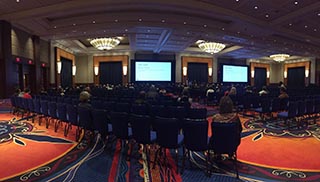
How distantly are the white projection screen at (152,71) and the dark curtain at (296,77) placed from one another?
17.7m

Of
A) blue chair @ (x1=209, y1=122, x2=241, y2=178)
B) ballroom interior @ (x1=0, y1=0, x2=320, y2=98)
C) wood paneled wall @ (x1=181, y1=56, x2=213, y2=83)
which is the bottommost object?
blue chair @ (x1=209, y1=122, x2=241, y2=178)

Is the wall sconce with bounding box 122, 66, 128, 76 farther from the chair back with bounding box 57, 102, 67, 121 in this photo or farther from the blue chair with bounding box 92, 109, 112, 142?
the blue chair with bounding box 92, 109, 112, 142

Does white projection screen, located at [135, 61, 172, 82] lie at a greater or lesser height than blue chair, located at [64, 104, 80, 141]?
greater

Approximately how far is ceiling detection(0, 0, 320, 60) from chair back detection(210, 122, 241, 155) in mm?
7373

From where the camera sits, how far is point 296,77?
30188mm

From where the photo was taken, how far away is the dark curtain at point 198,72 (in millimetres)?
25281

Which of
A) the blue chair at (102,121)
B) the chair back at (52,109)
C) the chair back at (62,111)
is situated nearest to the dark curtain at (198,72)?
the chair back at (52,109)

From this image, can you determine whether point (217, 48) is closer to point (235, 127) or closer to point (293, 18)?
point (293, 18)

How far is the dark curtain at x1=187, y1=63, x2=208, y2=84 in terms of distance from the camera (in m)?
25.3

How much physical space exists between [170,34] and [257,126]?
9036 millimetres

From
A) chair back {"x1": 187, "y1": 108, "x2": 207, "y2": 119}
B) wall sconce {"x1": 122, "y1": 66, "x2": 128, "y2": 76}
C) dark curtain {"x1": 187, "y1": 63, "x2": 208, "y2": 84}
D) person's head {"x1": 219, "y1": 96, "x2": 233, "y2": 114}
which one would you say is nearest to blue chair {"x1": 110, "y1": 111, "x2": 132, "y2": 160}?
person's head {"x1": 219, "y1": 96, "x2": 233, "y2": 114}

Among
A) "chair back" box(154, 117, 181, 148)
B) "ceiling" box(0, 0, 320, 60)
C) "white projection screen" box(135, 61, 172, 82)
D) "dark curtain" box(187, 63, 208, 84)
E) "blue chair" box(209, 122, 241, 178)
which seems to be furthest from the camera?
"dark curtain" box(187, 63, 208, 84)

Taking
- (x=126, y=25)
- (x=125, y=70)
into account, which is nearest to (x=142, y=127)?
(x=126, y=25)

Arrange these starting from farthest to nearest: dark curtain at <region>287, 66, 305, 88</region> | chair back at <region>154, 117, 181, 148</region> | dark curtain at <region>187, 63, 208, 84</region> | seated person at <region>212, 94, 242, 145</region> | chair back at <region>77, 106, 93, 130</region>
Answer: dark curtain at <region>287, 66, 305, 88</region> < dark curtain at <region>187, 63, 208, 84</region> < chair back at <region>77, 106, 93, 130</region> < seated person at <region>212, 94, 242, 145</region> < chair back at <region>154, 117, 181, 148</region>
